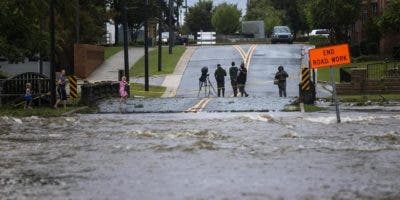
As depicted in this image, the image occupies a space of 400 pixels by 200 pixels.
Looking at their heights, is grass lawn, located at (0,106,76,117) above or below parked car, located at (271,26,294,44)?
below

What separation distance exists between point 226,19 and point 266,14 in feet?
21.3

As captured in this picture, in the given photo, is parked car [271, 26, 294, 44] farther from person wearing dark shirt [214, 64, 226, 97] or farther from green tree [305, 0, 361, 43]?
person wearing dark shirt [214, 64, 226, 97]

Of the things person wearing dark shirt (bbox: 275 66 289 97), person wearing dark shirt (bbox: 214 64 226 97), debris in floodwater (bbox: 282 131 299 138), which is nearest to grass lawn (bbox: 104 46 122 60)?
person wearing dark shirt (bbox: 214 64 226 97)

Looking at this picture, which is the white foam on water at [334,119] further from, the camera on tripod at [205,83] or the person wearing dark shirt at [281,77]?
the camera on tripod at [205,83]

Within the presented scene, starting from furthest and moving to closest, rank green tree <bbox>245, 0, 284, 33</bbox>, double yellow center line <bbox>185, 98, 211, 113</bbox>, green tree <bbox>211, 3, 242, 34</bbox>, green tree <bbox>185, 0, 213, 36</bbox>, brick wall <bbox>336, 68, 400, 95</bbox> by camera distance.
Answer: green tree <bbox>185, 0, 213, 36</bbox> < green tree <bbox>211, 3, 242, 34</bbox> < green tree <bbox>245, 0, 284, 33</bbox> < brick wall <bbox>336, 68, 400, 95</bbox> < double yellow center line <bbox>185, 98, 211, 113</bbox>

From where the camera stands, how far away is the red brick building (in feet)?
184

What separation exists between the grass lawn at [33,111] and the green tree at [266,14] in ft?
264

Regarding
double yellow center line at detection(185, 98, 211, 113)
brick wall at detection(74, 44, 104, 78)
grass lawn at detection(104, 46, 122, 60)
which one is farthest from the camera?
grass lawn at detection(104, 46, 122, 60)

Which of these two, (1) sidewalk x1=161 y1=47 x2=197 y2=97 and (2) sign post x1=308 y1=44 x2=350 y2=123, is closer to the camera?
(2) sign post x1=308 y1=44 x2=350 y2=123

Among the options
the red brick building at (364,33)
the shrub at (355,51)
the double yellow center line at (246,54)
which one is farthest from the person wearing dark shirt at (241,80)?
the shrub at (355,51)

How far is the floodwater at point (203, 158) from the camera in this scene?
1035 centimetres

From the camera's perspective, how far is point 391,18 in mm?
47688

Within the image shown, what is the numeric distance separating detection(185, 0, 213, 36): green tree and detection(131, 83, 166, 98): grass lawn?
8189 centimetres

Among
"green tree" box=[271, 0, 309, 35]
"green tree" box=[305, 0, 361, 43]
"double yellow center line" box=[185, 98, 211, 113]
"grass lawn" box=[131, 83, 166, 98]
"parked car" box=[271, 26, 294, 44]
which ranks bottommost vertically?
"double yellow center line" box=[185, 98, 211, 113]
